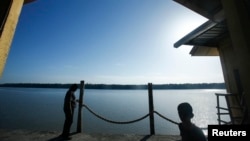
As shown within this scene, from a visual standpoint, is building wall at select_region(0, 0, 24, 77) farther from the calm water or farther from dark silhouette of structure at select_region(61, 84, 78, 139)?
the calm water

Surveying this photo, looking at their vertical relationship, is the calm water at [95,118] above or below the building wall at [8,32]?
below

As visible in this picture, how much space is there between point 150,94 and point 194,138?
4924 mm

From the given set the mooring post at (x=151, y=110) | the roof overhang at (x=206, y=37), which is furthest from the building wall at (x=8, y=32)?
the mooring post at (x=151, y=110)

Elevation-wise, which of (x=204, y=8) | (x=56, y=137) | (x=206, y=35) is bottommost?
(x=56, y=137)

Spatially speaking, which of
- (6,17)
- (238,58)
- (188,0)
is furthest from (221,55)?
(6,17)

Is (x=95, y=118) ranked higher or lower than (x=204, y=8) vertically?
lower

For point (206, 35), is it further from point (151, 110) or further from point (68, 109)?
point (68, 109)

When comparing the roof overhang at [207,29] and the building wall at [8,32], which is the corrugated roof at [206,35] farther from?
the building wall at [8,32]

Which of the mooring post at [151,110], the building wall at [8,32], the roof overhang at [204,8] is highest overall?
the roof overhang at [204,8]

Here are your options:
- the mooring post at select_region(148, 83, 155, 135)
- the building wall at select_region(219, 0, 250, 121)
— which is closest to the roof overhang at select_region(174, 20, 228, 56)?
the mooring post at select_region(148, 83, 155, 135)

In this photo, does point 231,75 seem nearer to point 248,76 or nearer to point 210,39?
point 210,39

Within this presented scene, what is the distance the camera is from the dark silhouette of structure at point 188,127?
1735 millimetres

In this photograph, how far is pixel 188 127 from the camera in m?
1.80

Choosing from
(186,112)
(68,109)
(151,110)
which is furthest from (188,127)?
(68,109)
